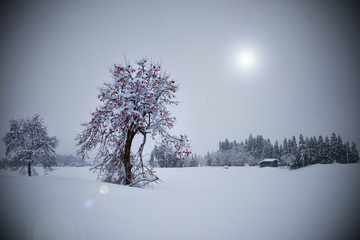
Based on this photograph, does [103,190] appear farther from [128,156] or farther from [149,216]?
[128,156]

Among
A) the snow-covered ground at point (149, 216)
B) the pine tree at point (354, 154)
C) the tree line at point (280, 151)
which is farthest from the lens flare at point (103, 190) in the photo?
the pine tree at point (354, 154)

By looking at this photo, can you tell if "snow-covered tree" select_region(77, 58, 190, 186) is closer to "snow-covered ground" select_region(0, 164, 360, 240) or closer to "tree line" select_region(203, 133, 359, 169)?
"snow-covered ground" select_region(0, 164, 360, 240)

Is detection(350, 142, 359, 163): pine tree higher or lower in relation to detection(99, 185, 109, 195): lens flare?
lower

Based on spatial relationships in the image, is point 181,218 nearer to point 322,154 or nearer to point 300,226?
point 300,226

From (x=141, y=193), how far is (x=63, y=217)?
1.46 metres

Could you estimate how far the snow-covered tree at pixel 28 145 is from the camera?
14.9 m

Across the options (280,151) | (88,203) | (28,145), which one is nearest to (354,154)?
(280,151)

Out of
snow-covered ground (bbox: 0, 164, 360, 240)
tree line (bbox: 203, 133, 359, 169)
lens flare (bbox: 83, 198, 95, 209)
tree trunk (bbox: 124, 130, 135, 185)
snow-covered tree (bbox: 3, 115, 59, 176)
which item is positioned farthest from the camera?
tree line (bbox: 203, 133, 359, 169)

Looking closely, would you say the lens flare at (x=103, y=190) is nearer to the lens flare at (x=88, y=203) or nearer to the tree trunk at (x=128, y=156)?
the lens flare at (x=88, y=203)

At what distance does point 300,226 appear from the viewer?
250 centimetres

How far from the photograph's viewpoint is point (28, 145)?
50.0 ft

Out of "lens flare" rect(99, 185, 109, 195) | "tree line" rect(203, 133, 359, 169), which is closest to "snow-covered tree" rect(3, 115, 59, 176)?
"lens flare" rect(99, 185, 109, 195)

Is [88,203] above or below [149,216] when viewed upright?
above

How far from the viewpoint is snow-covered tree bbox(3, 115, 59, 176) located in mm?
14914
